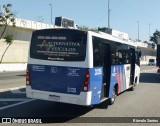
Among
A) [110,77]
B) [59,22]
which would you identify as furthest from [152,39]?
[110,77]

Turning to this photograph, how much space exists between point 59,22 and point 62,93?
67.2 metres

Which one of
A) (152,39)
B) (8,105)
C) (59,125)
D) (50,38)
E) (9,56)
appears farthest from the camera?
(152,39)

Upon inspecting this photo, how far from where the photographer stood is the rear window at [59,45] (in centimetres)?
968

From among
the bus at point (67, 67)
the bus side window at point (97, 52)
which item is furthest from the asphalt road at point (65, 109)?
the bus side window at point (97, 52)

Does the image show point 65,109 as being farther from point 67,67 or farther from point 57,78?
point 67,67

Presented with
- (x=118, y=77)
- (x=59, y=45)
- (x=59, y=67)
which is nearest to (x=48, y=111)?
(x=59, y=67)

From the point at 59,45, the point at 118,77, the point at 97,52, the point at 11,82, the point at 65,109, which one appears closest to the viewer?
the point at 59,45

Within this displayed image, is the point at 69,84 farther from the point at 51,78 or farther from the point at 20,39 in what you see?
the point at 20,39

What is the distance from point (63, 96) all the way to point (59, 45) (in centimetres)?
165

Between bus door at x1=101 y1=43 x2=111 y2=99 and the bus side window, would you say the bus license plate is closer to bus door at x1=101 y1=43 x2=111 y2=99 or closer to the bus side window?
the bus side window

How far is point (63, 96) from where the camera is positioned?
957 cm

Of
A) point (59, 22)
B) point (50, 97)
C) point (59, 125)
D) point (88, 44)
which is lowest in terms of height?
point (59, 125)

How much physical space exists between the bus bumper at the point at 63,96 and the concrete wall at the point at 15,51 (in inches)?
1672

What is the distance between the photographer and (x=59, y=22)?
75812 millimetres
